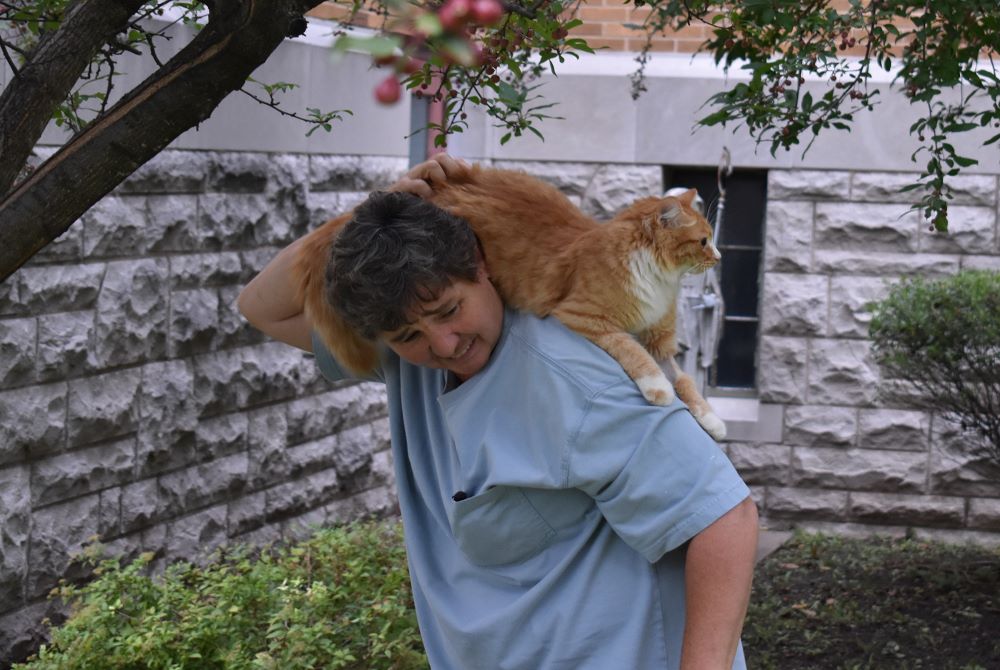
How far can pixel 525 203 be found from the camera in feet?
8.57

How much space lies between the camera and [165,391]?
5191 millimetres

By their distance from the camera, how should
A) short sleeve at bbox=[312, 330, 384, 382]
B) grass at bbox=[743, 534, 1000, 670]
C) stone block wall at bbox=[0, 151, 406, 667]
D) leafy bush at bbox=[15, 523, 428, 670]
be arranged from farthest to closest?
grass at bbox=[743, 534, 1000, 670], stone block wall at bbox=[0, 151, 406, 667], leafy bush at bbox=[15, 523, 428, 670], short sleeve at bbox=[312, 330, 384, 382]

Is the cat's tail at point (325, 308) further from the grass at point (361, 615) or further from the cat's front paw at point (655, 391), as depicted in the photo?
the grass at point (361, 615)

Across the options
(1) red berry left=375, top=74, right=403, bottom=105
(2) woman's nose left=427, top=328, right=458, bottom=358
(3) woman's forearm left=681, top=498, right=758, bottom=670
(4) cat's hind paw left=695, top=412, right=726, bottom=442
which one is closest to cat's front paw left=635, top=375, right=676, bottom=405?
(3) woman's forearm left=681, top=498, right=758, bottom=670

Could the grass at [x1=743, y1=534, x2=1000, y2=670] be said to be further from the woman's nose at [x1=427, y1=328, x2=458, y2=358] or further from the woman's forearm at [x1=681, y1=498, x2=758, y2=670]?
the woman's nose at [x1=427, y1=328, x2=458, y2=358]

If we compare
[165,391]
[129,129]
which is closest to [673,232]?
[129,129]

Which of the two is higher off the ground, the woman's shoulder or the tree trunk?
the tree trunk

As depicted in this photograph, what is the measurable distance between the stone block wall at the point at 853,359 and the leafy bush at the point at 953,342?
1.41m

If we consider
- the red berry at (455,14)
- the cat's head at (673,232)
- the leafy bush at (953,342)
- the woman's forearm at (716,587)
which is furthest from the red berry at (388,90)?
the leafy bush at (953,342)

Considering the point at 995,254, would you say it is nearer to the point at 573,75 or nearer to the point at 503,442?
the point at 573,75

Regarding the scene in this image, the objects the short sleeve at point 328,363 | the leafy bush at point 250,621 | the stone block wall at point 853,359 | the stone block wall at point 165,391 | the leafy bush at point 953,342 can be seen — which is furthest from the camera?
the stone block wall at point 853,359

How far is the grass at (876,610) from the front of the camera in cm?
507

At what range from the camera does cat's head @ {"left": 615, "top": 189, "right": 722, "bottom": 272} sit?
284 centimetres

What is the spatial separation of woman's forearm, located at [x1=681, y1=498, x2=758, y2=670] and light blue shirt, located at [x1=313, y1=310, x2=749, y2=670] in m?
0.03
